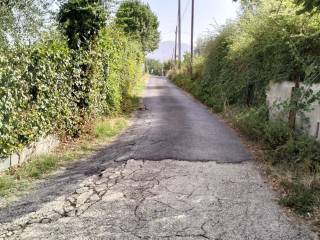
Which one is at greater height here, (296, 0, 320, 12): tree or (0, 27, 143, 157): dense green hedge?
(296, 0, 320, 12): tree

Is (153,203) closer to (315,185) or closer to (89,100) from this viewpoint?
(315,185)

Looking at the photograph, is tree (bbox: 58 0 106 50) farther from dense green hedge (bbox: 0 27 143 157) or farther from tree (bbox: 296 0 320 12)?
tree (bbox: 296 0 320 12)

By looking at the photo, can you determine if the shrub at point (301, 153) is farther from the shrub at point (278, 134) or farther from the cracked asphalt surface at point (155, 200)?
the cracked asphalt surface at point (155, 200)

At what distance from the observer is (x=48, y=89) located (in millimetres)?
7352

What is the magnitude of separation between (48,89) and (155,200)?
11.5 ft

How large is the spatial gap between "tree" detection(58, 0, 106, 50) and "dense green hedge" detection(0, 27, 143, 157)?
0.33m

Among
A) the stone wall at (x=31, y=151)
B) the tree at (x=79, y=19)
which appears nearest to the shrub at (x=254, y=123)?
the tree at (x=79, y=19)

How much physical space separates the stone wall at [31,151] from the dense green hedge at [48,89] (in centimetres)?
15

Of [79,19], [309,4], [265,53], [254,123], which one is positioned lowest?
[254,123]

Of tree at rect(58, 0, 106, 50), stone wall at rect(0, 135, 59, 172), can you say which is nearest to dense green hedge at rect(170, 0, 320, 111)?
tree at rect(58, 0, 106, 50)

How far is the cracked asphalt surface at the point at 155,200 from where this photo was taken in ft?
13.9

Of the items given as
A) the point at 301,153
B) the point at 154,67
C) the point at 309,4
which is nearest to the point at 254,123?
the point at 301,153

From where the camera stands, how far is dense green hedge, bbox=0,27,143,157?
6.00 metres

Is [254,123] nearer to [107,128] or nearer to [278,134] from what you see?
[278,134]
